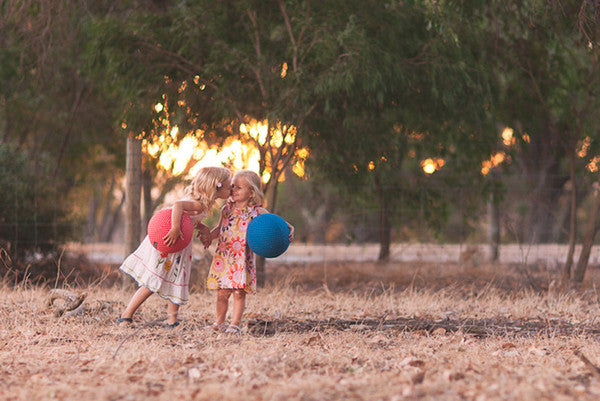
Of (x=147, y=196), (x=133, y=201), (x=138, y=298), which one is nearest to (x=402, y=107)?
(x=133, y=201)

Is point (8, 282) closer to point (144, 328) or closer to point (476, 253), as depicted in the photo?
point (144, 328)

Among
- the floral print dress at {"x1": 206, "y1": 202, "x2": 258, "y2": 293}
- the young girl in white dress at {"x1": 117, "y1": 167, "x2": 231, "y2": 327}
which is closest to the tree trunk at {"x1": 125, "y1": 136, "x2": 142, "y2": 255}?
the young girl in white dress at {"x1": 117, "y1": 167, "x2": 231, "y2": 327}

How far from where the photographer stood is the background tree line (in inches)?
323

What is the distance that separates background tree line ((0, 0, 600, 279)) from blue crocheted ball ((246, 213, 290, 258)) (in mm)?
2559

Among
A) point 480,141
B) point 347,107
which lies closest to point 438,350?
point 347,107

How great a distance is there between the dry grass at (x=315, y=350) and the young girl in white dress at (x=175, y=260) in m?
0.29

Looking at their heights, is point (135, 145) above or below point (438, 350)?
above

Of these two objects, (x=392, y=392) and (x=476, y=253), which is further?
(x=476, y=253)

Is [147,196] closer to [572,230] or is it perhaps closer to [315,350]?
[315,350]

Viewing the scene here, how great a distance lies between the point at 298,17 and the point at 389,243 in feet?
14.1

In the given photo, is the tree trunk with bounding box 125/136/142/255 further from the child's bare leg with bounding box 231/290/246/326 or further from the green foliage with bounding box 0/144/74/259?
the child's bare leg with bounding box 231/290/246/326

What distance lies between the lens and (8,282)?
29.7ft

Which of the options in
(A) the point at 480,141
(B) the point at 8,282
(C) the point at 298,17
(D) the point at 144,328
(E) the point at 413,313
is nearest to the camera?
(D) the point at 144,328

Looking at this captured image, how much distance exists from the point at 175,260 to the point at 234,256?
58 centimetres
